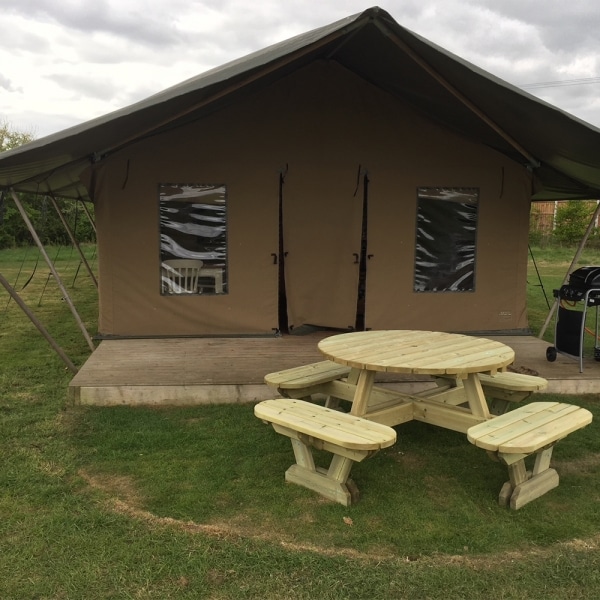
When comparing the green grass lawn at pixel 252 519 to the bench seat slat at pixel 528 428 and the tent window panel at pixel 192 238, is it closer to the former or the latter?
the bench seat slat at pixel 528 428

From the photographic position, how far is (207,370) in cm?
429

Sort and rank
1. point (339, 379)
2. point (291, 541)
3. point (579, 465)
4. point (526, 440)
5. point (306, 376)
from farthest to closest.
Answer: point (339, 379), point (306, 376), point (579, 465), point (526, 440), point (291, 541)

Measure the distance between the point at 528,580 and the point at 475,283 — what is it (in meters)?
3.96

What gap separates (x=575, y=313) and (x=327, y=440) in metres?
2.98

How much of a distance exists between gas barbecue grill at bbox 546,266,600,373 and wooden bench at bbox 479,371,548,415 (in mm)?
1113

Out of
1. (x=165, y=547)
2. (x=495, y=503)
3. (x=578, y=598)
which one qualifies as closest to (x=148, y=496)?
(x=165, y=547)

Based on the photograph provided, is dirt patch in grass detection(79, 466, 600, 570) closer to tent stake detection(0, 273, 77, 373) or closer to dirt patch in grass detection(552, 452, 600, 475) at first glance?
dirt patch in grass detection(552, 452, 600, 475)

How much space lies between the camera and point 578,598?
77.8 inches

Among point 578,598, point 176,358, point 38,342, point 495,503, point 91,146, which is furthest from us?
point 38,342

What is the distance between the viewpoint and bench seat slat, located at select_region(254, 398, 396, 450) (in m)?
2.40

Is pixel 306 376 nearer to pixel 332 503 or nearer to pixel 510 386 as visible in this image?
pixel 332 503

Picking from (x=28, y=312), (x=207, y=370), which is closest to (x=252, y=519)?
(x=207, y=370)

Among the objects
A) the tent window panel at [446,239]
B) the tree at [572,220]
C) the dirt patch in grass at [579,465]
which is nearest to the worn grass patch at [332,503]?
the dirt patch in grass at [579,465]

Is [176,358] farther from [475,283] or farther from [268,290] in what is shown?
[475,283]
